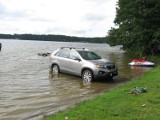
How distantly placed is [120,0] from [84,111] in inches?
1643

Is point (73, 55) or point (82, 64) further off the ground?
point (73, 55)

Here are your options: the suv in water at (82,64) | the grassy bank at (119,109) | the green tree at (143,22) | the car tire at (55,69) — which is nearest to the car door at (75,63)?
the suv in water at (82,64)

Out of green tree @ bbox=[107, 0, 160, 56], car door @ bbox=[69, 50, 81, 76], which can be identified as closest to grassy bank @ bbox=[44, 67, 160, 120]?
car door @ bbox=[69, 50, 81, 76]

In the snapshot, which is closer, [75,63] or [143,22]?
[75,63]

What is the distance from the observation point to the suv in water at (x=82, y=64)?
58.1ft

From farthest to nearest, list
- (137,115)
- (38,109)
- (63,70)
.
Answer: (63,70)
(38,109)
(137,115)

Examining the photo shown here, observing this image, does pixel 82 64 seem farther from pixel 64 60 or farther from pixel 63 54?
pixel 63 54

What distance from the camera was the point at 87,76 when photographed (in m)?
18.1

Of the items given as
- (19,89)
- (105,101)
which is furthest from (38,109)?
(19,89)

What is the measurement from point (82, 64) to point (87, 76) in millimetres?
715

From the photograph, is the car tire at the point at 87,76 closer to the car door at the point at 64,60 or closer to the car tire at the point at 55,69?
the car door at the point at 64,60

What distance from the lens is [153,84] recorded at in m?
14.4

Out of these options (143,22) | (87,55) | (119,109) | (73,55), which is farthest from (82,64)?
(143,22)

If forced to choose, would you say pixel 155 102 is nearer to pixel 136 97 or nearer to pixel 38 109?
pixel 136 97
